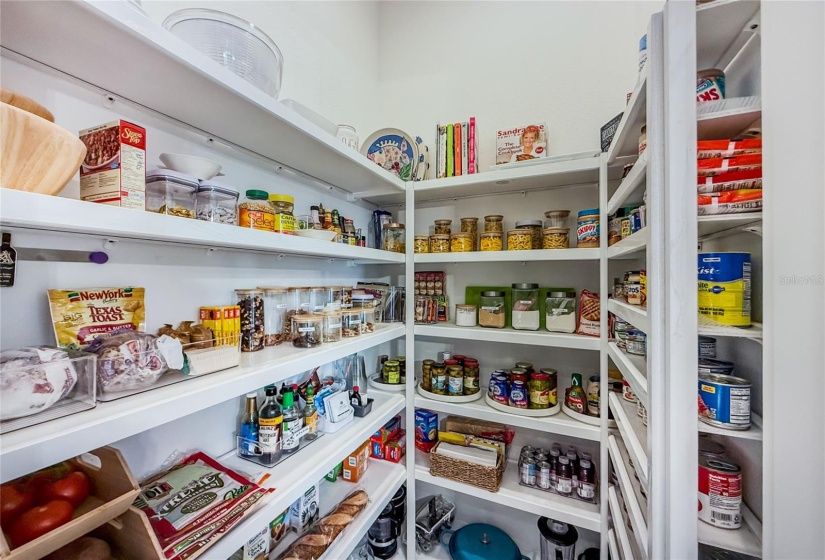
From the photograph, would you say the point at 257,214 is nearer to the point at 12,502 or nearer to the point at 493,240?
the point at 12,502

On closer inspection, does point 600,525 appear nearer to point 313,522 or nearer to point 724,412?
point 724,412

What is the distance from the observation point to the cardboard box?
0.58 metres

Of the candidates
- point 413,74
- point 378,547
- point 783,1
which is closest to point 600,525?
point 378,547

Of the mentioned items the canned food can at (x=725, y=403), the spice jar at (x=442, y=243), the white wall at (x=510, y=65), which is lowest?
the canned food can at (x=725, y=403)

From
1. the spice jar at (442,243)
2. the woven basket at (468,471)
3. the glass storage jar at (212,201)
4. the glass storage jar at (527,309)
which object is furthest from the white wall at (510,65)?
the woven basket at (468,471)

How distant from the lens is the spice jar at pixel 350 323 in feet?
4.04

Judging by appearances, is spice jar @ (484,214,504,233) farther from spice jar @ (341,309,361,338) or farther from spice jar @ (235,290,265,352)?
spice jar @ (235,290,265,352)

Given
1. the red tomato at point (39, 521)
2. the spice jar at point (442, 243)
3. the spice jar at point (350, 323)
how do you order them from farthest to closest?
the spice jar at point (442, 243) → the spice jar at point (350, 323) → the red tomato at point (39, 521)

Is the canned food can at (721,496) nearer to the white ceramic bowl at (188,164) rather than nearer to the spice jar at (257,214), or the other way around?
the spice jar at (257,214)

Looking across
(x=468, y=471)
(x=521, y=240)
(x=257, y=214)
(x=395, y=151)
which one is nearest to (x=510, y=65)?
(x=395, y=151)

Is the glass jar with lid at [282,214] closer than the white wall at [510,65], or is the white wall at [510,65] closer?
the glass jar with lid at [282,214]

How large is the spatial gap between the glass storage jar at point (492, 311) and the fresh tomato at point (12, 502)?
4.67 ft

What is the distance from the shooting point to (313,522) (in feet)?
3.79

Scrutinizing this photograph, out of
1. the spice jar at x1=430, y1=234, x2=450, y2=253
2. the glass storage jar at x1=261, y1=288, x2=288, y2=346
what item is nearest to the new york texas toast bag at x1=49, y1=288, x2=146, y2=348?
the glass storage jar at x1=261, y1=288, x2=288, y2=346
